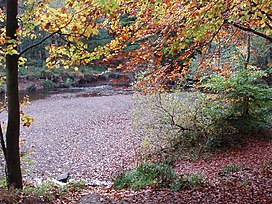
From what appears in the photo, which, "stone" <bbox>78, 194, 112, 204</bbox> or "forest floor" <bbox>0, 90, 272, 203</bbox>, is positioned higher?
"stone" <bbox>78, 194, 112, 204</bbox>

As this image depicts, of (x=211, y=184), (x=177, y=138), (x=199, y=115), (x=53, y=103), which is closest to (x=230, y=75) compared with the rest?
(x=199, y=115)

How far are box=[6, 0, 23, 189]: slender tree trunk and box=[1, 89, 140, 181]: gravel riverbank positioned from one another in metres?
2.02

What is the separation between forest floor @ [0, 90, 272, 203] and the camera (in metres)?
5.27

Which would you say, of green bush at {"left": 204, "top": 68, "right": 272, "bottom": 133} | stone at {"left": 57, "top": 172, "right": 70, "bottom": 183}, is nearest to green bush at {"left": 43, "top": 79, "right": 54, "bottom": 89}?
stone at {"left": 57, "top": 172, "right": 70, "bottom": 183}

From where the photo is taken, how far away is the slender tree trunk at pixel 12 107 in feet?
15.4

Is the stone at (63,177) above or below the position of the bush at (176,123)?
below

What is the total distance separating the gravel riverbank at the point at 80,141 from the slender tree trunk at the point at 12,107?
79.4 inches

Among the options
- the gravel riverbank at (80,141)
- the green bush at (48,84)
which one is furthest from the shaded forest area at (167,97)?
the green bush at (48,84)

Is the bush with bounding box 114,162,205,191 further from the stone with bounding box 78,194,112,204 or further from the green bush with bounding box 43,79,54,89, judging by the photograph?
the green bush with bounding box 43,79,54,89

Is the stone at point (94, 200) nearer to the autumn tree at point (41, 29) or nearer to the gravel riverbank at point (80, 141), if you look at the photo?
the autumn tree at point (41, 29)

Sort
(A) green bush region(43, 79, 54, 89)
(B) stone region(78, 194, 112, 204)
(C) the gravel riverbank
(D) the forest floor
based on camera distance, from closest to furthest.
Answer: (B) stone region(78, 194, 112, 204), (D) the forest floor, (C) the gravel riverbank, (A) green bush region(43, 79, 54, 89)

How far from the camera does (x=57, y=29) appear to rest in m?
4.46

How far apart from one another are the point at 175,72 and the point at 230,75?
2938mm

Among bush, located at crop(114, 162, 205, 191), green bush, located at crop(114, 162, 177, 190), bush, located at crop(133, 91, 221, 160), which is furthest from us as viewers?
bush, located at crop(133, 91, 221, 160)
